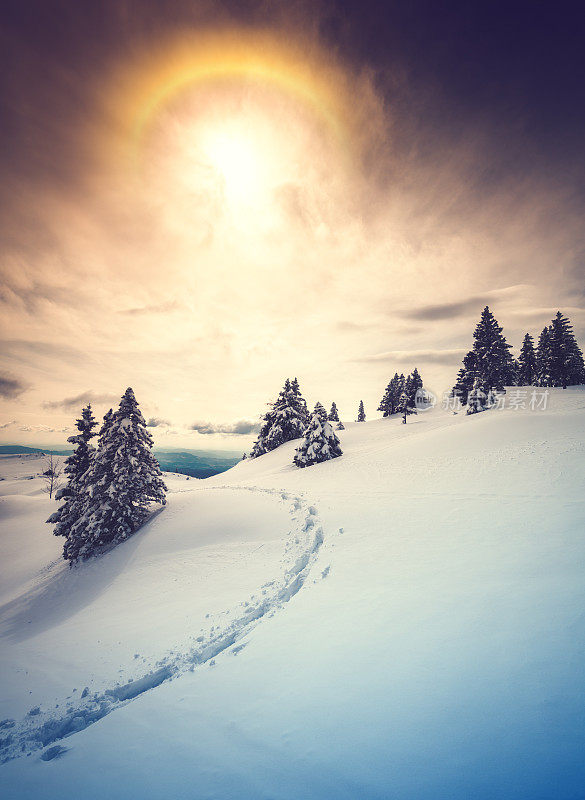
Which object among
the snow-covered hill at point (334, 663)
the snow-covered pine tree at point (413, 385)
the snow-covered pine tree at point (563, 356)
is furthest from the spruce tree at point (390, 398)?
the snow-covered hill at point (334, 663)

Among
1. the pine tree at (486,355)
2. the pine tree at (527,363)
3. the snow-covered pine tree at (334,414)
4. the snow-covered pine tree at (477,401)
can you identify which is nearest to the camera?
the snow-covered pine tree at (477,401)

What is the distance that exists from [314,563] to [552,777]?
7.76 m

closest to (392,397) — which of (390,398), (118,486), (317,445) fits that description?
(390,398)

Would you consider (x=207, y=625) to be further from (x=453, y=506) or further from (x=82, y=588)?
(x=82, y=588)

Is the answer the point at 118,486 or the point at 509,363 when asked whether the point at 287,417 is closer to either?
the point at 118,486

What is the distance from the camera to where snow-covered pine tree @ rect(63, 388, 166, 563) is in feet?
63.3

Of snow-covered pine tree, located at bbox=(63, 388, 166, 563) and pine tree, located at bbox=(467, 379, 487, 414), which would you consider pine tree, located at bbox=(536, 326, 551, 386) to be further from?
snow-covered pine tree, located at bbox=(63, 388, 166, 563)

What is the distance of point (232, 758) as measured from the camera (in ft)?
12.9

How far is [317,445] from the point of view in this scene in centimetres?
3023

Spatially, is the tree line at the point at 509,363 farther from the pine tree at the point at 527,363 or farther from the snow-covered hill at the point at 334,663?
the snow-covered hill at the point at 334,663

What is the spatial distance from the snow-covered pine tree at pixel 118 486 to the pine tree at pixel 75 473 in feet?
9.38

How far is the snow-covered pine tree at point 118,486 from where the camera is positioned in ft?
63.3

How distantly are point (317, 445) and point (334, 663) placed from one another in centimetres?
2487

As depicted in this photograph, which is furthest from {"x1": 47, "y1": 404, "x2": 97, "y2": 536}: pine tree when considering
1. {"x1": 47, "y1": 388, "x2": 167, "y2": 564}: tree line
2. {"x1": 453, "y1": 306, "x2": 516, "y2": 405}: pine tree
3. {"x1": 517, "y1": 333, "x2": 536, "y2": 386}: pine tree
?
{"x1": 517, "y1": 333, "x2": 536, "y2": 386}: pine tree
